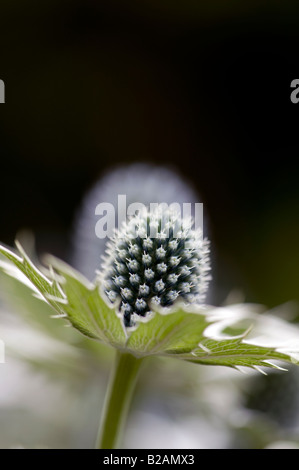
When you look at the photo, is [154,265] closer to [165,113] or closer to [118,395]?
[118,395]

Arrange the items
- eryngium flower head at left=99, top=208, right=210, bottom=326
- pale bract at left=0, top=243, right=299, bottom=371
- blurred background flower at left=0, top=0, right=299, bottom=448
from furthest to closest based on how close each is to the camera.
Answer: blurred background flower at left=0, top=0, right=299, bottom=448
eryngium flower head at left=99, top=208, right=210, bottom=326
pale bract at left=0, top=243, right=299, bottom=371

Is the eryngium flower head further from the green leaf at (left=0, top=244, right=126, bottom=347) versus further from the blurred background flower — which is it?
the blurred background flower

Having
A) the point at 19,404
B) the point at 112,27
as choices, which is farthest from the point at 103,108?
the point at 19,404

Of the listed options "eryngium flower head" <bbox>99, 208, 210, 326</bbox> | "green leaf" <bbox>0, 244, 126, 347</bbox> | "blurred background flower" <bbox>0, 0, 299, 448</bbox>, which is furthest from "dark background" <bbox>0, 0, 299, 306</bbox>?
"green leaf" <bbox>0, 244, 126, 347</bbox>

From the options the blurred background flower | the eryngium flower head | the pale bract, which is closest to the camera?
the pale bract

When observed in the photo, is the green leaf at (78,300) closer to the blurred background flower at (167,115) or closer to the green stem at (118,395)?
the green stem at (118,395)
